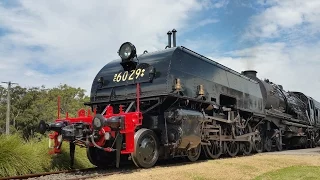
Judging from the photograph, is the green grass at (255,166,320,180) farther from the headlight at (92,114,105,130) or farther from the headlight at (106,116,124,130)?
the headlight at (92,114,105,130)

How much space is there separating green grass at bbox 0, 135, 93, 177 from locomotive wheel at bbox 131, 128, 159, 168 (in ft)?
8.86

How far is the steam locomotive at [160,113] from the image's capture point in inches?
325

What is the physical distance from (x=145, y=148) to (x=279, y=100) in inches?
494

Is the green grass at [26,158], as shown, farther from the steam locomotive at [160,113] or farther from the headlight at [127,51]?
the headlight at [127,51]

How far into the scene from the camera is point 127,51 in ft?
32.8

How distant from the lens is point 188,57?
1039cm

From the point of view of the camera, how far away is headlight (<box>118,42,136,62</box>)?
32.4 feet

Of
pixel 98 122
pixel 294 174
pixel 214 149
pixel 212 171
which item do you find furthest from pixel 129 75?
pixel 294 174

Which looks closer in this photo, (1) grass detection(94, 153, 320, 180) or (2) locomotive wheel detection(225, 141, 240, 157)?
(1) grass detection(94, 153, 320, 180)

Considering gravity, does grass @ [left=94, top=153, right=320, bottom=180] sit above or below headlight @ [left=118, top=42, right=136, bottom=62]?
below

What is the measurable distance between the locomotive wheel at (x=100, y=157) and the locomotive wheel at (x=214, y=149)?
304 centimetres

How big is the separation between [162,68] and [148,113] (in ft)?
4.19

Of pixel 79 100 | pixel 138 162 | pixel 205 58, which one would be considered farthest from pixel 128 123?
pixel 79 100

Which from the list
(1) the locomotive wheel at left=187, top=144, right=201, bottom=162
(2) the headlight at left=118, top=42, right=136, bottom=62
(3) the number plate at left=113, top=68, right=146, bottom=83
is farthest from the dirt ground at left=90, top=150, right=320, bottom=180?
(2) the headlight at left=118, top=42, right=136, bottom=62
